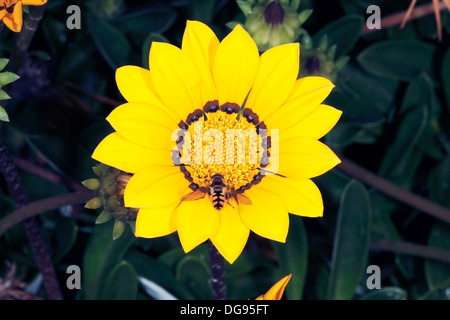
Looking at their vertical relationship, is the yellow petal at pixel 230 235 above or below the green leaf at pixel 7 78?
below

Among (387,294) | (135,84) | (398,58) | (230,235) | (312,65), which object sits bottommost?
(387,294)

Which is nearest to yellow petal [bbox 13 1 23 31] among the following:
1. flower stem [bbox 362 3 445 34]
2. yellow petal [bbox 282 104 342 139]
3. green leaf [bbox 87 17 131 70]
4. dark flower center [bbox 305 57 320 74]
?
green leaf [bbox 87 17 131 70]

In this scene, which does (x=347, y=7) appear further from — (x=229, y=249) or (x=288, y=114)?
(x=229, y=249)

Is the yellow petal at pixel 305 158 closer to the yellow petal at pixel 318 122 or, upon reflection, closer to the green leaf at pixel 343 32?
the yellow petal at pixel 318 122

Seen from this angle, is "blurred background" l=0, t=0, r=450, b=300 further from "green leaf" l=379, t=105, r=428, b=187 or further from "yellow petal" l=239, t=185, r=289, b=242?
"yellow petal" l=239, t=185, r=289, b=242

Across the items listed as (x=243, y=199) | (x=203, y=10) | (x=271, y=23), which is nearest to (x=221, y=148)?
(x=243, y=199)

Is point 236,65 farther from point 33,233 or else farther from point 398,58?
point 398,58

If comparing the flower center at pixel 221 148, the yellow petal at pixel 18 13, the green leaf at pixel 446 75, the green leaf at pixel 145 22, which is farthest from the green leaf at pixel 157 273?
the green leaf at pixel 446 75

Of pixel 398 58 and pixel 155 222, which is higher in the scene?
pixel 398 58
